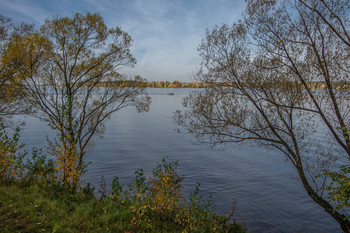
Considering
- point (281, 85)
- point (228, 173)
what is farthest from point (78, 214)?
point (228, 173)

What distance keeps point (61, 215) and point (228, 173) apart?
17.6 m

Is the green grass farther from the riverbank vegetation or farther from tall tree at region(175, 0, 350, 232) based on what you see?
tall tree at region(175, 0, 350, 232)

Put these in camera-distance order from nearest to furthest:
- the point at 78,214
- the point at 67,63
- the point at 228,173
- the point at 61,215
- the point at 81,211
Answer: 1. the point at 61,215
2. the point at 78,214
3. the point at 81,211
4. the point at 67,63
5. the point at 228,173

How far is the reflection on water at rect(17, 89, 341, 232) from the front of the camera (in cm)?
1394

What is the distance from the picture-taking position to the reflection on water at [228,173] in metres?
13.9

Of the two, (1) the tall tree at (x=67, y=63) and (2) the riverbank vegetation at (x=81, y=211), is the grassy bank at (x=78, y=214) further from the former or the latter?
(1) the tall tree at (x=67, y=63)

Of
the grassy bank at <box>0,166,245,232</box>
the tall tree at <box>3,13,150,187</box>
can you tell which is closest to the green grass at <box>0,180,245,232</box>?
the grassy bank at <box>0,166,245,232</box>

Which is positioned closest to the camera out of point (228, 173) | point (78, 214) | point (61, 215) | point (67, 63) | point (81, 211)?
point (61, 215)

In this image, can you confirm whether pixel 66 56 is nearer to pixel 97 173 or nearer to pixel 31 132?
pixel 97 173

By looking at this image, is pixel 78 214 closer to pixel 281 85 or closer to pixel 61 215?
pixel 61 215

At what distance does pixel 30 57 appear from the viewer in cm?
1538

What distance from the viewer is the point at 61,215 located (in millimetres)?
7086

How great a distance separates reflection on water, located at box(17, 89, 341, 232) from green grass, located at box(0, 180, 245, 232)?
7878mm

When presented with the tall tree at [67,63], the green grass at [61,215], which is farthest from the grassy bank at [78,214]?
the tall tree at [67,63]
